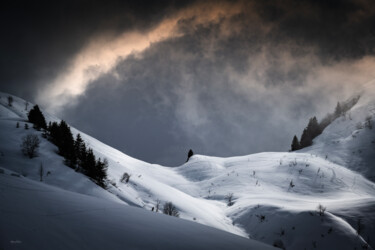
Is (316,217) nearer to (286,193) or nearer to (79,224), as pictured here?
(286,193)

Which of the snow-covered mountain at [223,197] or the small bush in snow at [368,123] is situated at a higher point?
the small bush in snow at [368,123]

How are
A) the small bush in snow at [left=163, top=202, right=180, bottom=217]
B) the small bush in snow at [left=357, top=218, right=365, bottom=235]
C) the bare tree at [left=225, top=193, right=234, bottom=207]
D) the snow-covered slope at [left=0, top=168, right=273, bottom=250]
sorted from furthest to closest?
the bare tree at [left=225, top=193, right=234, bottom=207]
the small bush in snow at [left=163, top=202, right=180, bottom=217]
the small bush in snow at [left=357, top=218, right=365, bottom=235]
the snow-covered slope at [left=0, top=168, right=273, bottom=250]

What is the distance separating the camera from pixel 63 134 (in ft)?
55.9

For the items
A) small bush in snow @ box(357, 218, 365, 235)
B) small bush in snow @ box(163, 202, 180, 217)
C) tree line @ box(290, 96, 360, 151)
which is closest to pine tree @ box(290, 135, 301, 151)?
tree line @ box(290, 96, 360, 151)

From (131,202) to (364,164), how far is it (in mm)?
34946

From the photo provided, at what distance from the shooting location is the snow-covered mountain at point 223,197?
126 inches

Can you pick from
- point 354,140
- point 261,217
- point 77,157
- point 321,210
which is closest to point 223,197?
point 261,217

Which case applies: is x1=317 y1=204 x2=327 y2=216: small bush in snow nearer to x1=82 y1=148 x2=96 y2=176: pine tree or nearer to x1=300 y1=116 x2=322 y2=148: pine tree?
x1=82 y1=148 x2=96 y2=176: pine tree

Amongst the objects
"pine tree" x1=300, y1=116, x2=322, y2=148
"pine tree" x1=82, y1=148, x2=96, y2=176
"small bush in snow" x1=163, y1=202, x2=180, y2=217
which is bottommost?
"small bush in snow" x1=163, y1=202, x2=180, y2=217

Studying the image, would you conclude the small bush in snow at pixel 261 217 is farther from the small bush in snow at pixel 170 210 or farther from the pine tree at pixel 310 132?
the pine tree at pixel 310 132

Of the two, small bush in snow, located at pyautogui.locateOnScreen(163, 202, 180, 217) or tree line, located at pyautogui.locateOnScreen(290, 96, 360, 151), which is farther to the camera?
tree line, located at pyautogui.locateOnScreen(290, 96, 360, 151)

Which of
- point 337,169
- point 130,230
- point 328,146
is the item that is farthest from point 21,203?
point 328,146

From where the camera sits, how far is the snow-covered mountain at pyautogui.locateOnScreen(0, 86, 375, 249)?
126 inches

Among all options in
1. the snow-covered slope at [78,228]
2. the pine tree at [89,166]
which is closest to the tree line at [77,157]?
the pine tree at [89,166]
